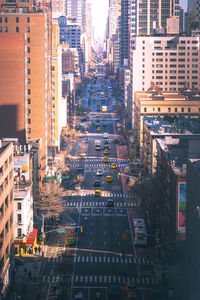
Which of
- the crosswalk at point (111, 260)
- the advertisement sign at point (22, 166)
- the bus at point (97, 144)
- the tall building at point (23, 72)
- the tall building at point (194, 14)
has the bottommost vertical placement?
the crosswalk at point (111, 260)

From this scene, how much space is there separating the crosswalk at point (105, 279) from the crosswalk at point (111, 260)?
4.37 metres

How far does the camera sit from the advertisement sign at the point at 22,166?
78250 mm

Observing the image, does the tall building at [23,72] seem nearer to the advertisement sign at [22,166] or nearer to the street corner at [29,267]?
the advertisement sign at [22,166]

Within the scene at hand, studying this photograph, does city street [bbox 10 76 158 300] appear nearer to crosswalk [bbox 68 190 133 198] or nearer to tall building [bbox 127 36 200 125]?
crosswalk [bbox 68 190 133 198]

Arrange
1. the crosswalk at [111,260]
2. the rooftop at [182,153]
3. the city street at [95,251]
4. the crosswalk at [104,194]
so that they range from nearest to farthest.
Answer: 1. the city street at [95,251]
2. the rooftop at [182,153]
3. the crosswalk at [111,260]
4. the crosswalk at [104,194]

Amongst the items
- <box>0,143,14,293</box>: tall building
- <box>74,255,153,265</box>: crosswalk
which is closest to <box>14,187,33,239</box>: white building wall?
<box>74,255,153,265</box>: crosswalk

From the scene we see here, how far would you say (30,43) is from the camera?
10344 cm

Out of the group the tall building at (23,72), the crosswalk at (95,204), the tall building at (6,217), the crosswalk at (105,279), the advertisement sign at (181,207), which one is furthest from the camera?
the tall building at (23,72)

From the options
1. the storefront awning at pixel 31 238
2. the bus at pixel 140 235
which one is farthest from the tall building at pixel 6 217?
the bus at pixel 140 235

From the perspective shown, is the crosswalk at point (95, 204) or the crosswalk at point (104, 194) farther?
the crosswalk at point (104, 194)

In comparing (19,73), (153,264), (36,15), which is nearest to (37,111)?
(19,73)

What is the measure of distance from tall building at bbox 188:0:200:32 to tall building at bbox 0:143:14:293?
130741 mm

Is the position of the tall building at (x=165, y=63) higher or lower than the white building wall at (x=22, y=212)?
higher

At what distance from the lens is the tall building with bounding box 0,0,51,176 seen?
99.3 m
